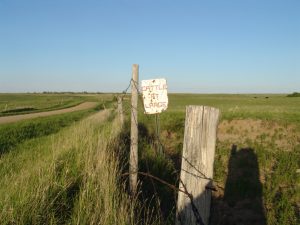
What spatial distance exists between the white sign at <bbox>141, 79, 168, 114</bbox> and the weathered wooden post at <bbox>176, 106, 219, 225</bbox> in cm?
228

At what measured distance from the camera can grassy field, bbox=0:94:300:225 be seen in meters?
4.04

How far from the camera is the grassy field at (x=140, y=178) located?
404cm

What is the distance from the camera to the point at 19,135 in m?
13.7

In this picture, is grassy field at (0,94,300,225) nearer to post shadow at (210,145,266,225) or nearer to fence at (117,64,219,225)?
post shadow at (210,145,266,225)

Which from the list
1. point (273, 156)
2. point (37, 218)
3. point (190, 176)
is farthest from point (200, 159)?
point (273, 156)

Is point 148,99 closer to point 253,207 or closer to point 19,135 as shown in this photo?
point 253,207

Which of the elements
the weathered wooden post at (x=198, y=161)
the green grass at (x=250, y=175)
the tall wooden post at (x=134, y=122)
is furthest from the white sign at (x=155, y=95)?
the weathered wooden post at (x=198, y=161)

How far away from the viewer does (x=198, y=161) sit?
2.86 m

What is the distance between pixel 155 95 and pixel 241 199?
3414 mm

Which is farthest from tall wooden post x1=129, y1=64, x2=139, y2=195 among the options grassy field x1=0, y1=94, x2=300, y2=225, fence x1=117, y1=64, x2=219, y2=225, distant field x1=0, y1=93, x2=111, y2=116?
fence x1=117, y1=64, x2=219, y2=225

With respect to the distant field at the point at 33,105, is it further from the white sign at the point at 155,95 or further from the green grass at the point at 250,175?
the white sign at the point at 155,95

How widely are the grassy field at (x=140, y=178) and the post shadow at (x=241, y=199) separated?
0.02 m

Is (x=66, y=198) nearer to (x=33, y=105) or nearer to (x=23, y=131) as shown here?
(x=23, y=131)

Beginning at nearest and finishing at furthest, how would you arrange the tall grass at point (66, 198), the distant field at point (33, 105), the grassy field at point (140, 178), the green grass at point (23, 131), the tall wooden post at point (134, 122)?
1. the tall grass at point (66, 198)
2. the grassy field at point (140, 178)
3. the tall wooden post at point (134, 122)
4. the green grass at point (23, 131)
5. the distant field at point (33, 105)
